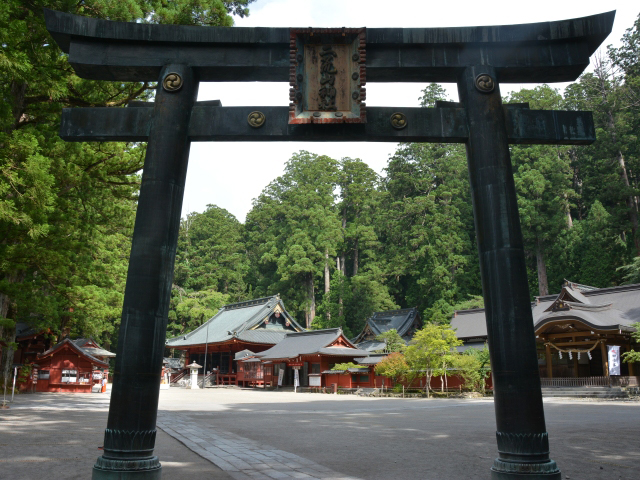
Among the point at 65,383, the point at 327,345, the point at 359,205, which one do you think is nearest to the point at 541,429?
the point at 65,383

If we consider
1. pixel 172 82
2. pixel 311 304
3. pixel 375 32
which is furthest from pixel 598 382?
pixel 311 304

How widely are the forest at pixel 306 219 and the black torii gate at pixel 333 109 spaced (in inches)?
168

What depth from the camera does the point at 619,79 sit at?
144 ft

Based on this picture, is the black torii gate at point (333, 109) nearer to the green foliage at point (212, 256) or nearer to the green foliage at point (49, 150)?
the green foliage at point (49, 150)

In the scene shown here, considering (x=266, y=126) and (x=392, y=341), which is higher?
(x=266, y=126)

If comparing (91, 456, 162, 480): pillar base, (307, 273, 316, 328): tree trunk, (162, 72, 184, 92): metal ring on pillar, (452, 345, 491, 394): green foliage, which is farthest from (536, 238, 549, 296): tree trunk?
(91, 456, 162, 480): pillar base

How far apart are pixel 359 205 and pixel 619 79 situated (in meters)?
27.2

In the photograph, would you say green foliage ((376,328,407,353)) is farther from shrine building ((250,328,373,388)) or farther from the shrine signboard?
the shrine signboard

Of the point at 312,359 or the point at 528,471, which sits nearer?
the point at 528,471

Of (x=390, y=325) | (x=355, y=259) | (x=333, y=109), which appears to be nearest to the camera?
(x=333, y=109)

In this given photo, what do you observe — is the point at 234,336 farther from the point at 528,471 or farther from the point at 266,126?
the point at 528,471

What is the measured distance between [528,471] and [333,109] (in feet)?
13.7

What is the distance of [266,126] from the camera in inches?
232

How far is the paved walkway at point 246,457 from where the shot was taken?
5734 mm
